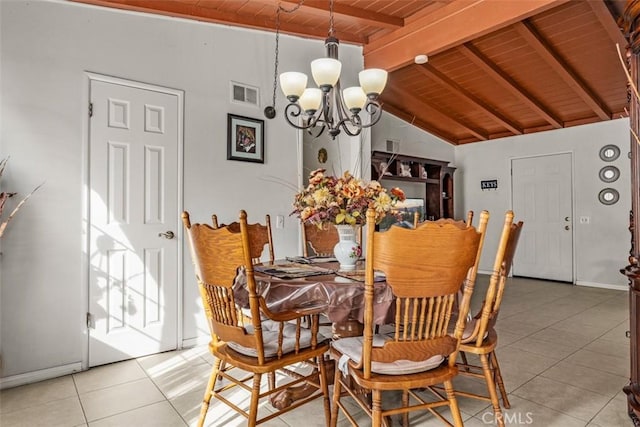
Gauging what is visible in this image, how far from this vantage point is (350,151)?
4324mm

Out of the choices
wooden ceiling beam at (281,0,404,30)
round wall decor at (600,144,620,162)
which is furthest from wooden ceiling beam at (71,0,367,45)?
round wall decor at (600,144,620,162)

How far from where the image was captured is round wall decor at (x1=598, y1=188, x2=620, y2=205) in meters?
5.50

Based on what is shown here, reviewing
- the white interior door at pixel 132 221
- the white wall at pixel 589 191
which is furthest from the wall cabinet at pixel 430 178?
the white interior door at pixel 132 221

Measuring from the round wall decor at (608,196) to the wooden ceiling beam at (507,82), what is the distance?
1212 millimetres

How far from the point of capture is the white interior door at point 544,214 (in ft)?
19.8

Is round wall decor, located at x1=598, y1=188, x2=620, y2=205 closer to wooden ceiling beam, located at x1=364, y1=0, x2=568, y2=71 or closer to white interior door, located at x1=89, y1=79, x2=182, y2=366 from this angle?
wooden ceiling beam, located at x1=364, y1=0, x2=568, y2=71

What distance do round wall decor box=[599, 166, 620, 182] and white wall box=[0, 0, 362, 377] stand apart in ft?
18.4

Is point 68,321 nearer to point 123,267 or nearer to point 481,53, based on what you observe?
point 123,267

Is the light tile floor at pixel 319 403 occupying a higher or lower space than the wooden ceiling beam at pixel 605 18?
lower

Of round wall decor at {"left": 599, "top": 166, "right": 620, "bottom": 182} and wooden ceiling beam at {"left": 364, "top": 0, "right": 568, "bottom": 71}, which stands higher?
wooden ceiling beam at {"left": 364, "top": 0, "right": 568, "bottom": 71}

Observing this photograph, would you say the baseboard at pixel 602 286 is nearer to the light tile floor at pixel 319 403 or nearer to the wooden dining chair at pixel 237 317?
the light tile floor at pixel 319 403

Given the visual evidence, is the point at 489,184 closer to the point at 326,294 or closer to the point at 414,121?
the point at 414,121

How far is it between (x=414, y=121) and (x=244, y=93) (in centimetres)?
402

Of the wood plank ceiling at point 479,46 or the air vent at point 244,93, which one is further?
the air vent at point 244,93
